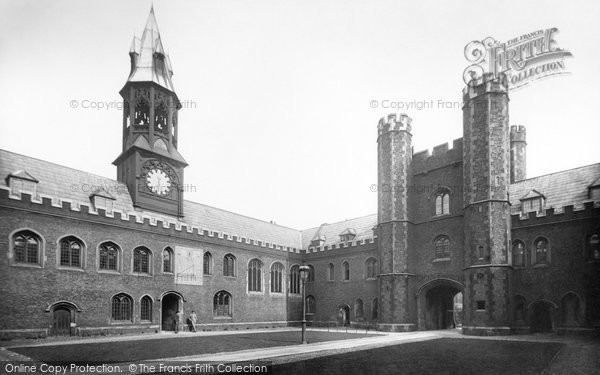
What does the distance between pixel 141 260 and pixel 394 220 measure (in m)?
18.0

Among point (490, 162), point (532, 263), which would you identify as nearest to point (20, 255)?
point (490, 162)

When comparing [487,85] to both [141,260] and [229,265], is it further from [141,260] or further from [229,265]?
[141,260]

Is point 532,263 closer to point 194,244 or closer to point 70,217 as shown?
point 194,244

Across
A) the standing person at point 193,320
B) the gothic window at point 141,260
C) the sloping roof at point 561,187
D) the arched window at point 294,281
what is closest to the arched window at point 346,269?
the arched window at point 294,281

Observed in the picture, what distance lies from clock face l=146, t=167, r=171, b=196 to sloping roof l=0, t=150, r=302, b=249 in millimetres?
1698

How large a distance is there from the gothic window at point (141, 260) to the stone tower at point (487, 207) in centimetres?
2074

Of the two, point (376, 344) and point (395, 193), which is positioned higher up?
point (395, 193)

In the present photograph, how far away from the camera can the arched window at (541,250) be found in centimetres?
2773

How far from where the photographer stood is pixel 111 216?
91.7 feet

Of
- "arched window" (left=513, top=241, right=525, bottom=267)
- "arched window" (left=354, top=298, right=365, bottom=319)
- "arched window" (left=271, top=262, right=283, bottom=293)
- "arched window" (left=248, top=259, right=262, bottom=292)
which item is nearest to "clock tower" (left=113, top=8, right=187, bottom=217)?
"arched window" (left=248, top=259, right=262, bottom=292)

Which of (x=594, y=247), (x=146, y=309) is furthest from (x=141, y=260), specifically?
(x=594, y=247)

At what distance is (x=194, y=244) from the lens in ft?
107

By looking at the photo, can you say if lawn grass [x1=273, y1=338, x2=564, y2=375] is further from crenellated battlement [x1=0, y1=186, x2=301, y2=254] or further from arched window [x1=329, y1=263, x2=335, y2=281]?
arched window [x1=329, y1=263, x2=335, y2=281]

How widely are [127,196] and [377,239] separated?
62.3ft
